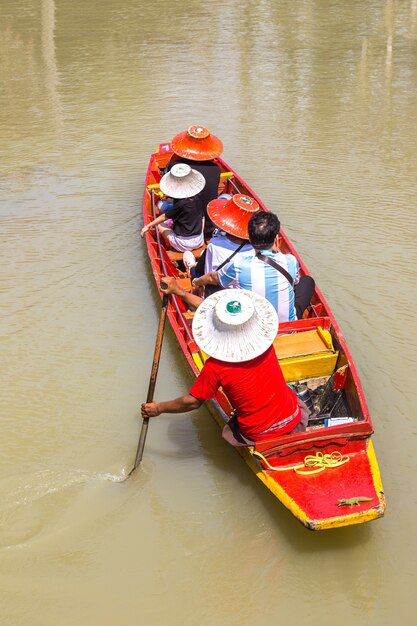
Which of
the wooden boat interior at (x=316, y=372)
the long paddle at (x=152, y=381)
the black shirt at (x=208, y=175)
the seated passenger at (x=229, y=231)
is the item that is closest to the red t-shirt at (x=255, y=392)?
the wooden boat interior at (x=316, y=372)

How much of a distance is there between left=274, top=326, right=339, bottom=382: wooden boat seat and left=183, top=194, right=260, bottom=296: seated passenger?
2.47ft

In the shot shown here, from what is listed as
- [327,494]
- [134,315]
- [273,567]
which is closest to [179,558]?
[273,567]

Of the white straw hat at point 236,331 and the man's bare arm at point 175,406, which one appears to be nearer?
the white straw hat at point 236,331

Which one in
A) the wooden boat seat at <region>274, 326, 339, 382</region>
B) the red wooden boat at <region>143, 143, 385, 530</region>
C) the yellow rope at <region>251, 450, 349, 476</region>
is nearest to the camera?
the red wooden boat at <region>143, 143, 385, 530</region>

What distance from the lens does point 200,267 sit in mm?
5793

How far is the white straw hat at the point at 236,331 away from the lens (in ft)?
12.3

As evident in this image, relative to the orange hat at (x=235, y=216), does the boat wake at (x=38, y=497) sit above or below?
below

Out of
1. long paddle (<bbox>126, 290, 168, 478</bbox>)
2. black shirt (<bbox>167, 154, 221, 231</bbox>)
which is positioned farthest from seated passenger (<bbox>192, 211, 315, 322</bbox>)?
black shirt (<bbox>167, 154, 221, 231</bbox>)

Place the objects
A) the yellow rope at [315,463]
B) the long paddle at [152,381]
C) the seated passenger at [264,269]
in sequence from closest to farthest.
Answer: the yellow rope at [315,463] < the seated passenger at [264,269] < the long paddle at [152,381]

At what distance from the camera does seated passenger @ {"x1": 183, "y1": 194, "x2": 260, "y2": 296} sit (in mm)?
5137

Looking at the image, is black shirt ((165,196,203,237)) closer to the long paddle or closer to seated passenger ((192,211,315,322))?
seated passenger ((192,211,315,322))

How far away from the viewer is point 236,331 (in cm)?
374

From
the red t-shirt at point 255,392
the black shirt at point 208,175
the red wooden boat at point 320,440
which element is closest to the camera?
the red t-shirt at point 255,392

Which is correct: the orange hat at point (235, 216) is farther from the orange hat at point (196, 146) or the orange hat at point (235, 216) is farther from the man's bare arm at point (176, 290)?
the orange hat at point (196, 146)
